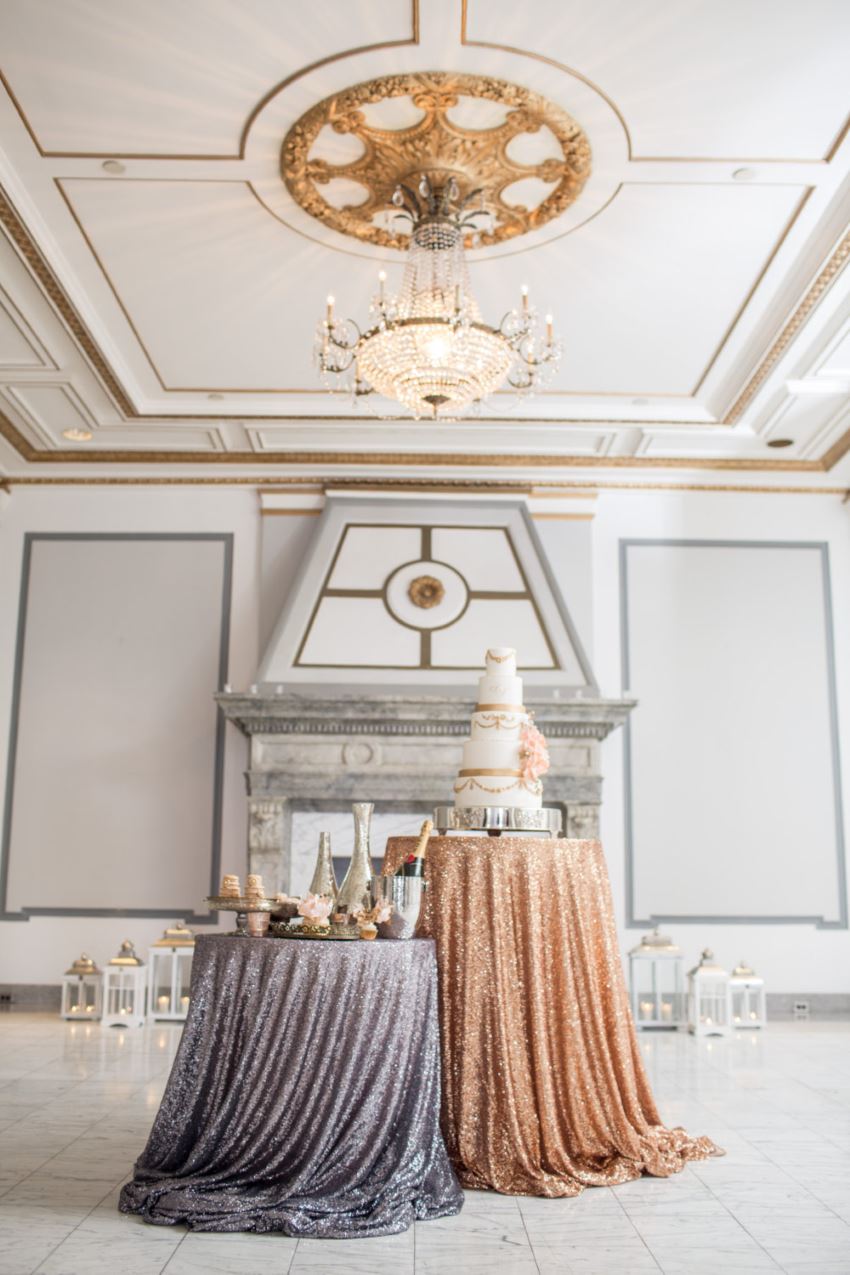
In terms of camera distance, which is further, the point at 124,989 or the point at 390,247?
the point at 124,989

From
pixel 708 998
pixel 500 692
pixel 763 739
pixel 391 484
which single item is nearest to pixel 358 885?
pixel 500 692

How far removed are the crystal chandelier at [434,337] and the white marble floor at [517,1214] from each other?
302cm

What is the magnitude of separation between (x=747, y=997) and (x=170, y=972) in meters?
3.88

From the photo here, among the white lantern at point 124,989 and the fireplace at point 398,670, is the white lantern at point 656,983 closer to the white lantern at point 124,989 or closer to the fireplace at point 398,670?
the fireplace at point 398,670

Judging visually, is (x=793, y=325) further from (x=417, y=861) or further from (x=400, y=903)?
(x=400, y=903)

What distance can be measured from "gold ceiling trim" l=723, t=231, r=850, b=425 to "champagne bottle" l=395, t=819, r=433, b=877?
354 centimetres

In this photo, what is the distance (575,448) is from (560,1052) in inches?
204

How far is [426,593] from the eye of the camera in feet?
26.6

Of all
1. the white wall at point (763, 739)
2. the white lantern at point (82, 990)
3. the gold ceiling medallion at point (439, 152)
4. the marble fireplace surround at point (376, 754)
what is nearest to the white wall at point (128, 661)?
the white lantern at point (82, 990)

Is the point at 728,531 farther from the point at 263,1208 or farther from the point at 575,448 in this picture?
the point at 263,1208

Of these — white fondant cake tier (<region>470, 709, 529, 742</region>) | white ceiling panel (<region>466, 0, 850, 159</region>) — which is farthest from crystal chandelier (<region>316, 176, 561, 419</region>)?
white fondant cake tier (<region>470, 709, 529, 742</region>)

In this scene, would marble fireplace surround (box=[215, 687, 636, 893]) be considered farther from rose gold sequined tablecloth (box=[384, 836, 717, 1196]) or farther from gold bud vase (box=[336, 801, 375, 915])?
gold bud vase (box=[336, 801, 375, 915])

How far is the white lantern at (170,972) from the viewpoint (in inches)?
290

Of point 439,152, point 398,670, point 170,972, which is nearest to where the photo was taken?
point 439,152
